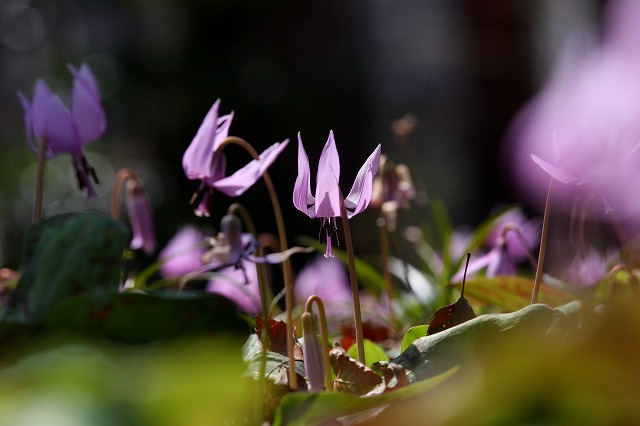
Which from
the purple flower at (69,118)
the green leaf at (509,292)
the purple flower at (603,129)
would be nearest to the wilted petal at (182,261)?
the purple flower at (69,118)

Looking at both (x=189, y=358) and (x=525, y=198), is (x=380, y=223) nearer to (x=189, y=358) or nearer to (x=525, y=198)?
(x=189, y=358)

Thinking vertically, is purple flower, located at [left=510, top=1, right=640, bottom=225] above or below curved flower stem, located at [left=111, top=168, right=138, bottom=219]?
below

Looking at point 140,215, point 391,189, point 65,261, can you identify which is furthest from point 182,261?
point 65,261

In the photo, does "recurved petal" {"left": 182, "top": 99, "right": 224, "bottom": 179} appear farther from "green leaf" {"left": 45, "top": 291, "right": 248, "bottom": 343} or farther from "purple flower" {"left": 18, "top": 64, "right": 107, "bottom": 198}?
"green leaf" {"left": 45, "top": 291, "right": 248, "bottom": 343}

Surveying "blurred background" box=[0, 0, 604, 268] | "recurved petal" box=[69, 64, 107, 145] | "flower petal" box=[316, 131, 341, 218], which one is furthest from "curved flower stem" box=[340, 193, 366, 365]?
"blurred background" box=[0, 0, 604, 268]

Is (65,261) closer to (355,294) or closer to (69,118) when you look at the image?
(355,294)

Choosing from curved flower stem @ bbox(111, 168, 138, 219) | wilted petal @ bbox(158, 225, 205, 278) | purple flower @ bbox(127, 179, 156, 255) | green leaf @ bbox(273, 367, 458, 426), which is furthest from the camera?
wilted petal @ bbox(158, 225, 205, 278)
